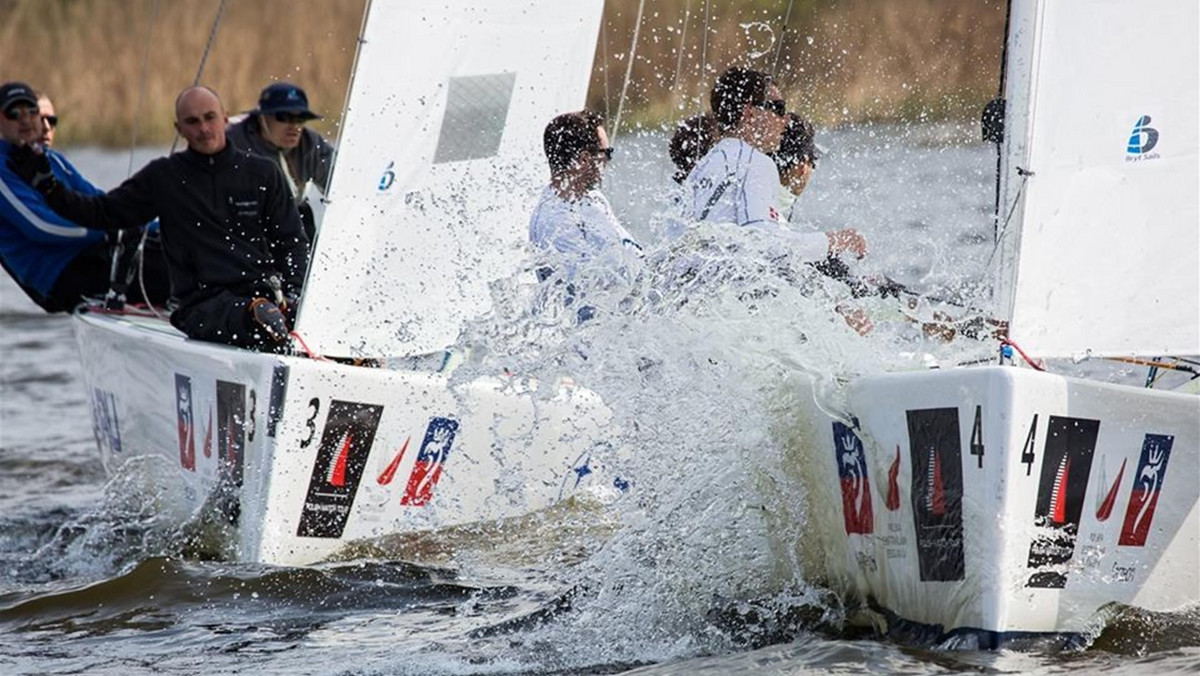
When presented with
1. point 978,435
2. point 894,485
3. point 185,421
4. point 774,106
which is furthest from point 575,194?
point 978,435

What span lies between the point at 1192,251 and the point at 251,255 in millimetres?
3112

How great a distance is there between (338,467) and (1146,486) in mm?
2458

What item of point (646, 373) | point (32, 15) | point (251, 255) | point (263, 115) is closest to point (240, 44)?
point (32, 15)

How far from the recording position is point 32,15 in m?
19.4

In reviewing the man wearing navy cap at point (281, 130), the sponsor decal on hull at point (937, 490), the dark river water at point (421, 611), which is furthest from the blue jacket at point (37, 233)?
the sponsor decal on hull at point (937, 490)

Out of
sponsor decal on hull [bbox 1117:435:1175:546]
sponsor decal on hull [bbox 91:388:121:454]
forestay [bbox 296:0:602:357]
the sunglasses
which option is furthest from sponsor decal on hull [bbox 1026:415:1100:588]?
the sunglasses

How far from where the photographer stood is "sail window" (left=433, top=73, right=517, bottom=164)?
6.87 metres

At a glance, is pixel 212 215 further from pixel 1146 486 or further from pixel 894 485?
pixel 1146 486

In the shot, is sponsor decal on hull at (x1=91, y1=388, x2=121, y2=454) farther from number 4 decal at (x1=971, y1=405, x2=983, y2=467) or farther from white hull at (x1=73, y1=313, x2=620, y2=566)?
number 4 decal at (x1=971, y1=405, x2=983, y2=467)

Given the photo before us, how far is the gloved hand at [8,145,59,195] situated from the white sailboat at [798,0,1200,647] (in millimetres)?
3608

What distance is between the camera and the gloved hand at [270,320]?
630 cm

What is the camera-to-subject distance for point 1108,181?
4578mm

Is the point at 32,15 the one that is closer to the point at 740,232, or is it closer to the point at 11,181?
the point at 11,181

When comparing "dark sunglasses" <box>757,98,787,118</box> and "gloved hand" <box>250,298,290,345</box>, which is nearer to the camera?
"dark sunglasses" <box>757,98,787,118</box>
